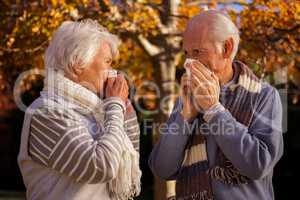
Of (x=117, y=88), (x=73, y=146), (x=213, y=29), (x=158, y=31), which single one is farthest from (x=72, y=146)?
(x=158, y=31)

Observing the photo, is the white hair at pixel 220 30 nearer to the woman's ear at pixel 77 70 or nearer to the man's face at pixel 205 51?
the man's face at pixel 205 51

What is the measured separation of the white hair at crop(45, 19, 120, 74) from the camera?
2.40m

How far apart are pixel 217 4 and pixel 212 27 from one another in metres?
4.07

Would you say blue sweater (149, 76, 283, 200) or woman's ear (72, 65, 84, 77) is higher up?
woman's ear (72, 65, 84, 77)

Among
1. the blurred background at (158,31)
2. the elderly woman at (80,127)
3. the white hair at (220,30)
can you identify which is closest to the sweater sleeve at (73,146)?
the elderly woman at (80,127)

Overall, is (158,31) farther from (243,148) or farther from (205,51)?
(243,148)

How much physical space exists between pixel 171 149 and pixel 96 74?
0.53 m

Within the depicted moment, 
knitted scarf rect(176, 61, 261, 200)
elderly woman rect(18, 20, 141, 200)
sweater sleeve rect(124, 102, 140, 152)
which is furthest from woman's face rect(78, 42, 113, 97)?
knitted scarf rect(176, 61, 261, 200)

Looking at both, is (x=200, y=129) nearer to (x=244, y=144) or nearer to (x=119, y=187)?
(x=244, y=144)

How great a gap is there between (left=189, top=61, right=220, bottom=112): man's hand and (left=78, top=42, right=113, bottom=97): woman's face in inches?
16.4

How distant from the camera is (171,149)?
102 inches

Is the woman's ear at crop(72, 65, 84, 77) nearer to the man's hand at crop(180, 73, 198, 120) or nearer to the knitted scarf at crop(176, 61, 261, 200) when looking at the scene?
the man's hand at crop(180, 73, 198, 120)

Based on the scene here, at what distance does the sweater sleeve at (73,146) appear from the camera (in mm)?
2211

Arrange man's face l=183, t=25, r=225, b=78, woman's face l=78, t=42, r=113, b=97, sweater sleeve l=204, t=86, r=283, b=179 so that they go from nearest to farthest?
1. sweater sleeve l=204, t=86, r=283, b=179
2. woman's face l=78, t=42, r=113, b=97
3. man's face l=183, t=25, r=225, b=78
